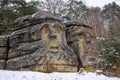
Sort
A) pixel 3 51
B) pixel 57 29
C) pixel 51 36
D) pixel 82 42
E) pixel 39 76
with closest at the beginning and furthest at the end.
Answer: pixel 39 76, pixel 51 36, pixel 57 29, pixel 3 51, pixel 82 42

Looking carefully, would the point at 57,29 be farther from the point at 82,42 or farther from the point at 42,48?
the point at 82,42

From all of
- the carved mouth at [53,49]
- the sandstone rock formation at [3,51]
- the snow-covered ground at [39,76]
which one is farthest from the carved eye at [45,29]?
the sandstone rock formation at [3,51]

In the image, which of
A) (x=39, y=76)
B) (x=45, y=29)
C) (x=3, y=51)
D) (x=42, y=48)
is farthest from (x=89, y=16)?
(x=39, y=76)

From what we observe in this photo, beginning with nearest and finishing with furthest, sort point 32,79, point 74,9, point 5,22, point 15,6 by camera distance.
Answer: point 32,79 < point 5,22 < point 15,6 < point 74,9

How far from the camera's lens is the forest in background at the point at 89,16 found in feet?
37.0

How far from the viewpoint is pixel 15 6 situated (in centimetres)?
1262

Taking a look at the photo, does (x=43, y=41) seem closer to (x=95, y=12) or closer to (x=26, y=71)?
(x=26, y=71)

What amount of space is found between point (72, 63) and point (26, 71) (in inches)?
67.8

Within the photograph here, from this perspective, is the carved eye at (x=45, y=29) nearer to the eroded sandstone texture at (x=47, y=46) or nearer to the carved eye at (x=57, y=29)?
the eroded sandstone texture at (x=47, y=46)

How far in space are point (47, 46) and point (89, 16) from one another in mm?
12997

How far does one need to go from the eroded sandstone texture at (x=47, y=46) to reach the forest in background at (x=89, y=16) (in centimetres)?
101

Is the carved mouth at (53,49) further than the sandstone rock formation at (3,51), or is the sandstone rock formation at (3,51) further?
the sandstone rock formation at (3,51)

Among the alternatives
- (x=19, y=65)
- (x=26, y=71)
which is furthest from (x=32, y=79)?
(x=19, y=65)

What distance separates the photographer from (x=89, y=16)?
20828mm
